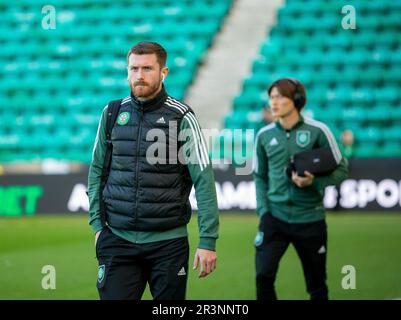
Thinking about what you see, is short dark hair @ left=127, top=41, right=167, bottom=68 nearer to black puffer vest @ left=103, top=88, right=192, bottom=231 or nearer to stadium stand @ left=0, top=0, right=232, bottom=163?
black puffer vest @ left=103, top=88, right=192, bottom=231

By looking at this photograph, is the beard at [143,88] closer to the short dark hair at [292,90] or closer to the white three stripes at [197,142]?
the white three stripes at [197,142]

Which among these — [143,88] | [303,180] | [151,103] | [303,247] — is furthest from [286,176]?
[143,88]

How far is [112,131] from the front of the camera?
16.6ft

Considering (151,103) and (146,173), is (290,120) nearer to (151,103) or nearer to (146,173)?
(151,103)

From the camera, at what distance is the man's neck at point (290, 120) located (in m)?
6.95

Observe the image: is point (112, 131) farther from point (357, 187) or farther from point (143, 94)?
point (357, 187)

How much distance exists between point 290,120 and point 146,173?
237 centimetres

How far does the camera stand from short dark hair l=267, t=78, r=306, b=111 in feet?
22.6

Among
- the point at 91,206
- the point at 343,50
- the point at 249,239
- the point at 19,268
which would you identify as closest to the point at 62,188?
the point at 249,239

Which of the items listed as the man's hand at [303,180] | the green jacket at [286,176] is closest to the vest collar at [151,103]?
the man's hand at [303,180]

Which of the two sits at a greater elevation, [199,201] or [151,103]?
[151,103]

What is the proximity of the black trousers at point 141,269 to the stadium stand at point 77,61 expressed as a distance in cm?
1516

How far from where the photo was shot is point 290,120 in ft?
22.9

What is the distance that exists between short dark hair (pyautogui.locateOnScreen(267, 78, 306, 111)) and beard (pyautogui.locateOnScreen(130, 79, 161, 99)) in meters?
2.16
